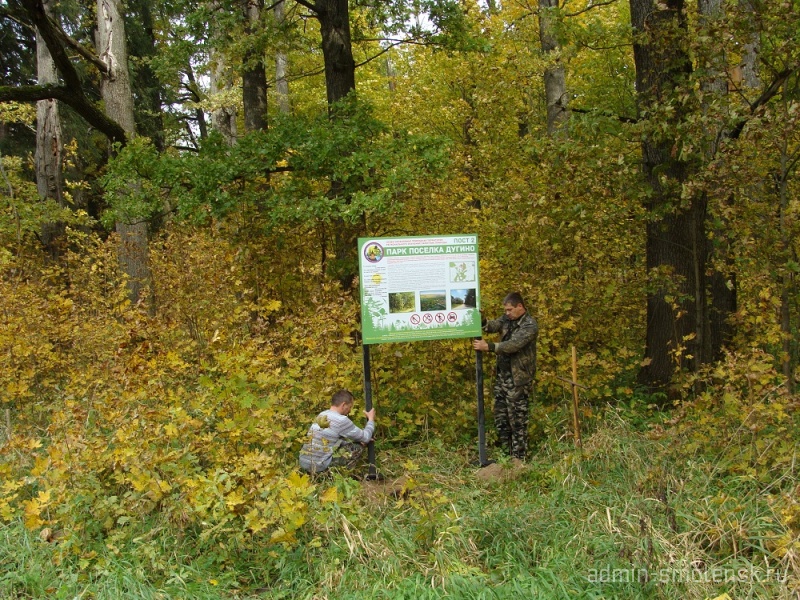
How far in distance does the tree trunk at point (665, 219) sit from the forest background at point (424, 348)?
37 mm

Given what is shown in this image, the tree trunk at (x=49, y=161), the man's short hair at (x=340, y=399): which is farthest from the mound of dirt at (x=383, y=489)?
the tree trunk at (x=49, y=161)

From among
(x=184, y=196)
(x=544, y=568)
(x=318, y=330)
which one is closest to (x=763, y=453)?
(x=544, y=568)

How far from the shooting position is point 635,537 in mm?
4176

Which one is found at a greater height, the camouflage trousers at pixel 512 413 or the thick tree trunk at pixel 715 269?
the thick tree trunk at pixel 715 269

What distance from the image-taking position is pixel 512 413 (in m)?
6.56

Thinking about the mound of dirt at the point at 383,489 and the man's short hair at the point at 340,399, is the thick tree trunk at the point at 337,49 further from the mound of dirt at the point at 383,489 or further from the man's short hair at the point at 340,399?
the mound of dirt at the point at 383,489

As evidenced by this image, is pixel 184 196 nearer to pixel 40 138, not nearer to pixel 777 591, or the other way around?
pixel 777 591

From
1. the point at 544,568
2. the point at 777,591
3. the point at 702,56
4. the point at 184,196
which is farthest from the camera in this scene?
the point at 184,196

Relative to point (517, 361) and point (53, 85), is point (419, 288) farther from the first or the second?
point (53, 85)

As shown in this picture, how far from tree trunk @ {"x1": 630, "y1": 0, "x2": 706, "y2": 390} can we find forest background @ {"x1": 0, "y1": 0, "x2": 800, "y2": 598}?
0.12 ft

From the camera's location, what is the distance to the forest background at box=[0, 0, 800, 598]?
4262 millimetres

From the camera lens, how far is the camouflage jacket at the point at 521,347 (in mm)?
6434

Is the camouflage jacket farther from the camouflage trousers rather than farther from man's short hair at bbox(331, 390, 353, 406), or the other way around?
man's short hair at bbox(331, 390, 353, 406)

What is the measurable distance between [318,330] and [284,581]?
287 cm
